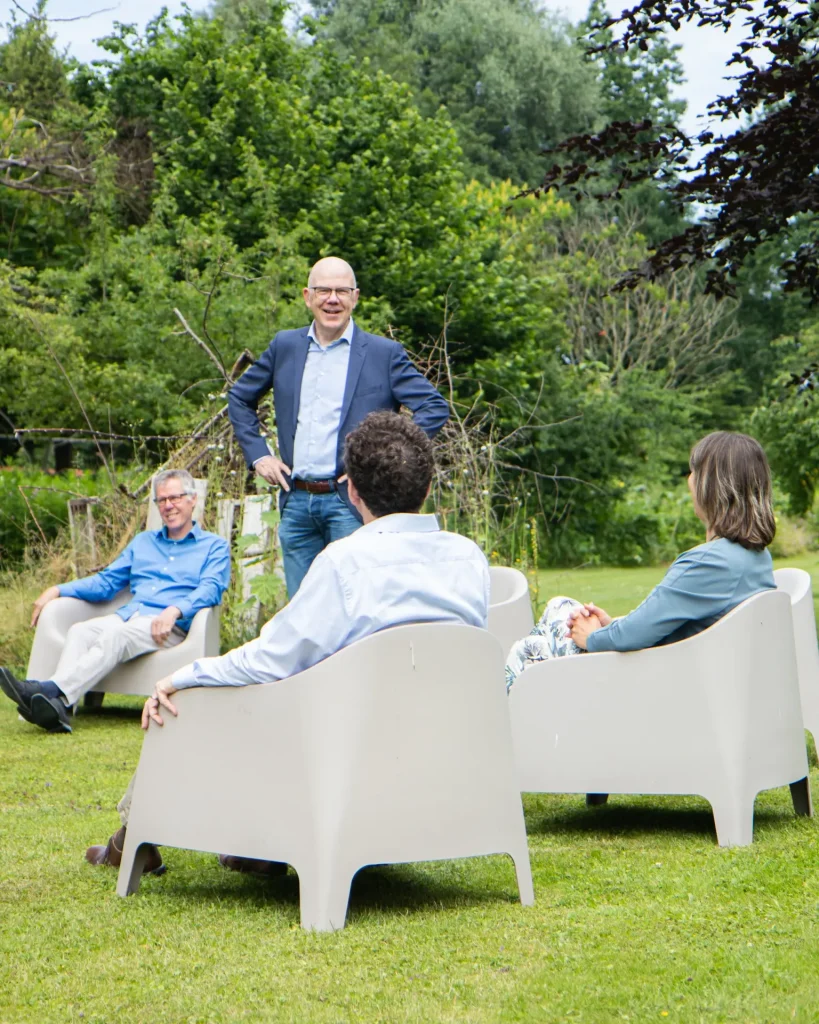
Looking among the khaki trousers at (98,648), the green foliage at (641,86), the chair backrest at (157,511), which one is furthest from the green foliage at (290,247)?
the green foliage at (641,86)

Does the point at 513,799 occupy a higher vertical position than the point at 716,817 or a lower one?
higher

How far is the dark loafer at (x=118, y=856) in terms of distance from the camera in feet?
12.2

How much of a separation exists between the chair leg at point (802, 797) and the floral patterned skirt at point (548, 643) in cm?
83

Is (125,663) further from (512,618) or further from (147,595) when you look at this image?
(512,618)

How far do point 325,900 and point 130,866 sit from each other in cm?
70

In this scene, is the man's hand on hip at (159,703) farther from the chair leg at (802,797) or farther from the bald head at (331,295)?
the chair leg at (802,797)

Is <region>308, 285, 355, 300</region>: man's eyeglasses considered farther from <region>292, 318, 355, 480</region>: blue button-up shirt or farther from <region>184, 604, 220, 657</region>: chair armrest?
<region>184, 604, 220, 657</region>: chair armrest

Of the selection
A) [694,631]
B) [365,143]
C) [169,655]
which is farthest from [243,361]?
[365,143]

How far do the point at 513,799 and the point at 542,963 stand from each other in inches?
21.6

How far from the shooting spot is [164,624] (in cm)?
657

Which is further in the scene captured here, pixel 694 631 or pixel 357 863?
pixel 694 631

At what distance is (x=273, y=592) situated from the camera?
7586 millimetres

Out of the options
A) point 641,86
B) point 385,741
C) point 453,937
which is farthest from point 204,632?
point 641,86

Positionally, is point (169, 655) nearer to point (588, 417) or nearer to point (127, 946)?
point (127, 946)
